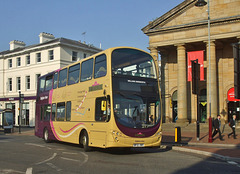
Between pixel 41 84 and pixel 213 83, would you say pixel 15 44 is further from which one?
pixel 213 83

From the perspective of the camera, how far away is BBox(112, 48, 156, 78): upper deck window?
13211 mm

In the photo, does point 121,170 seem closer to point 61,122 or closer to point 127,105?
point 127,105

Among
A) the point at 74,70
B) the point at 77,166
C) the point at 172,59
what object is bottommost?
the point at 77,166

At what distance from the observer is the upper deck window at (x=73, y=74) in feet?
53.3

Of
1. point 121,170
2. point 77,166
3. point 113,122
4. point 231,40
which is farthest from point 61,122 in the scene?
point 231,40

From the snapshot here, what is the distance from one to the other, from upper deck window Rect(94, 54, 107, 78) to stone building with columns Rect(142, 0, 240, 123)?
19153 mm

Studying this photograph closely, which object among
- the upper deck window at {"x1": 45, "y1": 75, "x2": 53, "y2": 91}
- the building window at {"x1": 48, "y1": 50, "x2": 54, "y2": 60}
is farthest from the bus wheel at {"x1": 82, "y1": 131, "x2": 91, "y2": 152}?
the building window at {"x1": 48, "y1": 50, "x2": 54, "y2": 60}

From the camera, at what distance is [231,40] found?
105 feet

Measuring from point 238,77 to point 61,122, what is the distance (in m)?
9.83

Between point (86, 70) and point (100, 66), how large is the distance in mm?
1636

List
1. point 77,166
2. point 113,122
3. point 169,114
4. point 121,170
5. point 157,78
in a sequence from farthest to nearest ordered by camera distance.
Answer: point 169,114, point 157,78, point 113,122, point 77,166, point 121,170

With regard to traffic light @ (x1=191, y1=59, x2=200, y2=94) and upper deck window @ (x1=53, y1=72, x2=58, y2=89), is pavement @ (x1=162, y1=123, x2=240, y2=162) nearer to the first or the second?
traffic light @ (x1=191, y1=59, x2=200, y2=94)

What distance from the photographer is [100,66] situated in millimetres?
13844

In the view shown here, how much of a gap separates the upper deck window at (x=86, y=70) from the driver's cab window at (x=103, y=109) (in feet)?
5.38
